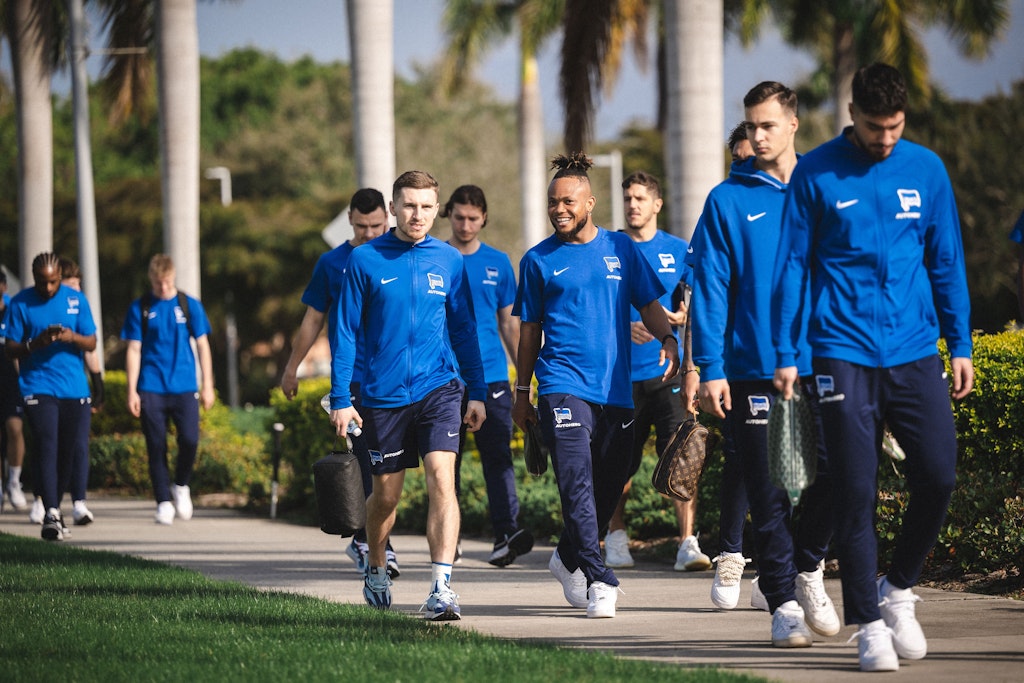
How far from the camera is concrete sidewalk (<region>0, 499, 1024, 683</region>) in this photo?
5.87m

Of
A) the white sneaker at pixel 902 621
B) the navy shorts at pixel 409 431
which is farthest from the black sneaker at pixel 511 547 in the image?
the white sneaker at pixel 902 621

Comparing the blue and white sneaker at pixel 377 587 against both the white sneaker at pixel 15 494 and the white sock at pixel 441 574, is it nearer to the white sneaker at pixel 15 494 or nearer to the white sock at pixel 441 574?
the white sock at pixel 441 574

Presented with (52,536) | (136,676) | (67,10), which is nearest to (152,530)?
(52,536)

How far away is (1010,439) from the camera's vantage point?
8.23 meters

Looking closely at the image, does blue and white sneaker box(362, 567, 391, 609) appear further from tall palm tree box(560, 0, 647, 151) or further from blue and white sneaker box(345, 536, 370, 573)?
tall palm tree box(560, 0, 647, 151)

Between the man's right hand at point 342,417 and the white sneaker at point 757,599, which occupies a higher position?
the man's right hand at point 342,417

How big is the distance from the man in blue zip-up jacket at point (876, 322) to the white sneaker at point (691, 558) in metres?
3.25

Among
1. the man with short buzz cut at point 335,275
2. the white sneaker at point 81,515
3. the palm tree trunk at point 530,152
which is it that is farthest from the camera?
the palm tree trunk at point 530,152

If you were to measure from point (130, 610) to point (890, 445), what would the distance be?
152 inches

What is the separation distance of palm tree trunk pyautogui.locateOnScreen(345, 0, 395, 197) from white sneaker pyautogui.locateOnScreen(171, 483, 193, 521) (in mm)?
3424

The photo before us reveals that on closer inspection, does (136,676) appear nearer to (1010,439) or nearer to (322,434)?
(1010,439)

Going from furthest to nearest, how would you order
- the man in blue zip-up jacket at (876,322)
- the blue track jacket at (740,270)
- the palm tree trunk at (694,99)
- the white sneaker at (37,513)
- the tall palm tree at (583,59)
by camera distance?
the tall palm tree at (583,59) < the white sneaker at (37,513) < the palm tree trunk at (694,99) < the blue track jacket at (740,270) < the man in blue zip-up jacket at (876,322)

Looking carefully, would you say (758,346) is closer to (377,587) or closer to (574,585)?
(574,585)

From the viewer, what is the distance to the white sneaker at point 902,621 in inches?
227
